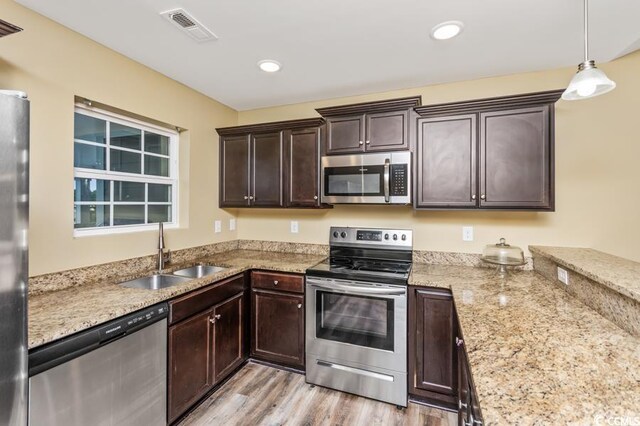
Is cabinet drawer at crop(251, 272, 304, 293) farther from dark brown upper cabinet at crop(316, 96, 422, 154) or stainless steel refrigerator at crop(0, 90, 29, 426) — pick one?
stainless steel refrigerator at crop(0, 90, 29, 426)

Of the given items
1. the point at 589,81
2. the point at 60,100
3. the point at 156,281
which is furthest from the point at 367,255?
the point at 60,100

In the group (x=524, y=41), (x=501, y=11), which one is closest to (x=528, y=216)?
(x=524, y=41)

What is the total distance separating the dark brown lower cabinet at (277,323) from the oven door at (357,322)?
13 cm

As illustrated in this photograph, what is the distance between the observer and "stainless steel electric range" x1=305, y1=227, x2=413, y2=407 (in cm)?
219

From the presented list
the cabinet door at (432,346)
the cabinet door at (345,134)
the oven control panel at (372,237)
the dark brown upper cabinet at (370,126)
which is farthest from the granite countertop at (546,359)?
the cabinet door at (345,134)

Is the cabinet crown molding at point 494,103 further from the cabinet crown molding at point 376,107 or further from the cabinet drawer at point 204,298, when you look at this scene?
the cabinet drawer at point 204,298

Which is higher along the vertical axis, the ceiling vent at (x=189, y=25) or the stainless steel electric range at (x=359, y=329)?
the ceiling vent at (x=189, y=25)

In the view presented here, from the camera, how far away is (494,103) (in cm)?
225

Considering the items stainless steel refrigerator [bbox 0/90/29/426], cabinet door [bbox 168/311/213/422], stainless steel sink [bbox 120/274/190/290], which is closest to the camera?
stainless steel refrigerator [bbox 0/90/29/426]

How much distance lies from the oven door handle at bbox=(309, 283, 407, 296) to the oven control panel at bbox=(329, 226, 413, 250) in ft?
2.15

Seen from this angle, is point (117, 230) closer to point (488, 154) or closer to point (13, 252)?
point (13, 252)

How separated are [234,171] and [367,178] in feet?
4.73

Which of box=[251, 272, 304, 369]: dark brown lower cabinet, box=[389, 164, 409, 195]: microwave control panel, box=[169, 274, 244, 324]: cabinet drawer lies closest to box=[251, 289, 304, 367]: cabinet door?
box=[251, 272, 304, 369]: dark brown lower cabinet

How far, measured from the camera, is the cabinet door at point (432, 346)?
6.90 feet
